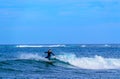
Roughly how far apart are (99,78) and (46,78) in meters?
3.83

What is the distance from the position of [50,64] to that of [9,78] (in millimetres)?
14372

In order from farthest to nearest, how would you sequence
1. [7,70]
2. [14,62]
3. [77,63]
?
[77,63], [14,62], [7,70]

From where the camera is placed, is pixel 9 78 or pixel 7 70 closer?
pixel 9 78

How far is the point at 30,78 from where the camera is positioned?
29.1 meters

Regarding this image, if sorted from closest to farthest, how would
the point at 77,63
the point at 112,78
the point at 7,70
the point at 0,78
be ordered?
1. the point at 0,78
2. the point at 112,78
3. the point at 7,70
4. the point at 77,63

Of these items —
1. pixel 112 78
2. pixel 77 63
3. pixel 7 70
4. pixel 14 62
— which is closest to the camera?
pixel 112 78

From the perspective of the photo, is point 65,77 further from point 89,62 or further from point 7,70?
point 89,62

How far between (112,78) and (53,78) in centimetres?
433

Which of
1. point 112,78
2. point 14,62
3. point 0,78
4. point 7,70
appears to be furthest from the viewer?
point 14,62

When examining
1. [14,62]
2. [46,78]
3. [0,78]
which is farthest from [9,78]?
[14,62]

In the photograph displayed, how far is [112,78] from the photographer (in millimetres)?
30625

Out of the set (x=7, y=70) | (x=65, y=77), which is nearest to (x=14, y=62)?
(x=7, y=70)

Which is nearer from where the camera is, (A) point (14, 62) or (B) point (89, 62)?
(A) point (14, 62)

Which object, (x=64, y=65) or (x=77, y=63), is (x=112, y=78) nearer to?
(x=64, y=65)
